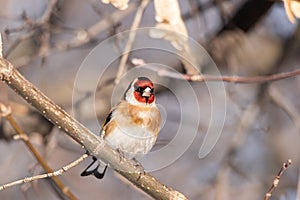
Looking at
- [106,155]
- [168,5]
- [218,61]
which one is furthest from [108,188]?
[106,155]

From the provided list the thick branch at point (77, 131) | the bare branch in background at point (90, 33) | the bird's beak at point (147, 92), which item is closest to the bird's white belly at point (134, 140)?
the bird's beak at point (147, 92)

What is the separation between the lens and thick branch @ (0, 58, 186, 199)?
1.52 metres

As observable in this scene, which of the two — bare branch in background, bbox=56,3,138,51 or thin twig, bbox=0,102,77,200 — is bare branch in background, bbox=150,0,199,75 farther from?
bare branch in background, bbox=56,3,138,51

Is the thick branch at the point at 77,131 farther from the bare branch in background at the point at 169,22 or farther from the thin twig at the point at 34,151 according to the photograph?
the bare branch in background at the point at 169,22

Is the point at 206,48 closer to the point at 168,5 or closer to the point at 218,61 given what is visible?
the point at 218,61

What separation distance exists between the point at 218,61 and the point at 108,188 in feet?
4.62

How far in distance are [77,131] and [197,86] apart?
1.87 metres

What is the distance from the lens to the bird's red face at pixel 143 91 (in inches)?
86.1

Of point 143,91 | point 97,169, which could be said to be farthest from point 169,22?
point 97,169

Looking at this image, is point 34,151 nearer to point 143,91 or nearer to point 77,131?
point 143,91

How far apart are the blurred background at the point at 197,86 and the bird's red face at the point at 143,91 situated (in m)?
0.32

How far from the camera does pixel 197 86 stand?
137 inches

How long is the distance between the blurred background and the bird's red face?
320 mm

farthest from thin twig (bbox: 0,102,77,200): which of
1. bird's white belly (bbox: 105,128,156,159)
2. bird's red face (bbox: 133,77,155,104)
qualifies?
bird's red face (bbox: 133,77,155,104)
